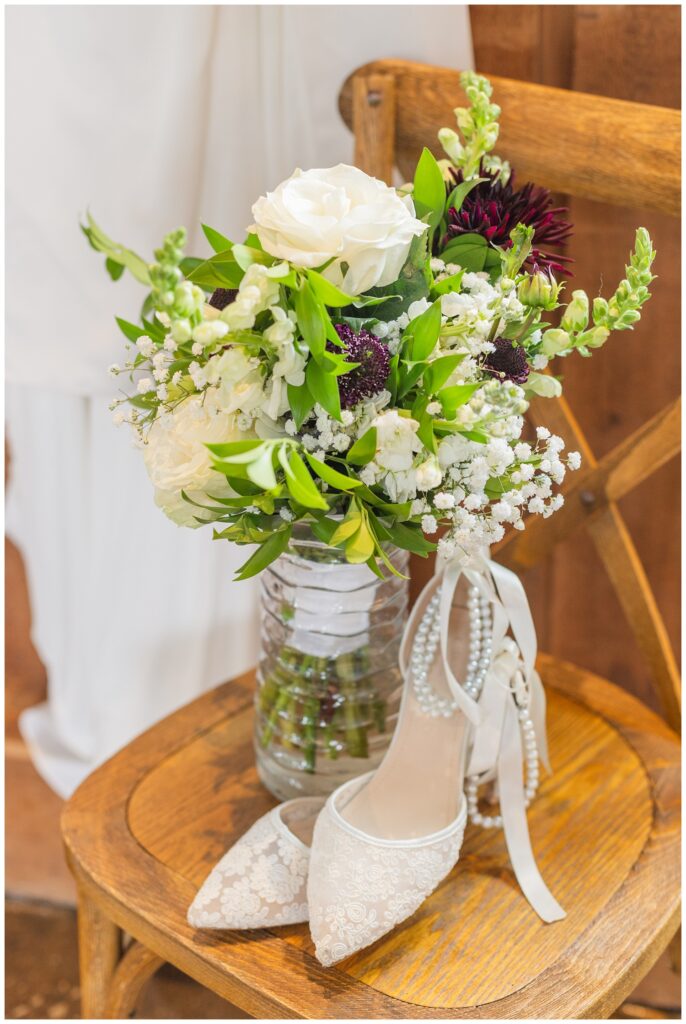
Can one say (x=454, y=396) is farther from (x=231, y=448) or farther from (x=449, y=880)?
(x=449, y=880)

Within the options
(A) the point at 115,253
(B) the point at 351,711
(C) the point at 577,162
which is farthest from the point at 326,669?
(C) the point at 577,162

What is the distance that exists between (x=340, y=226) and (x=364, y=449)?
0.40ft

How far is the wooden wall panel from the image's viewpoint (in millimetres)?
973

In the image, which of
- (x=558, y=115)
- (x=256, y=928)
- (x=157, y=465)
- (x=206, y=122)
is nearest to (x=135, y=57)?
(x=206, y=122)

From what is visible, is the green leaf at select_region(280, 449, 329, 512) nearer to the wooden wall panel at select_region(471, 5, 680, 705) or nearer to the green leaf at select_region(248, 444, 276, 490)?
the green leaf at select_region(248, 444, 276, 490)

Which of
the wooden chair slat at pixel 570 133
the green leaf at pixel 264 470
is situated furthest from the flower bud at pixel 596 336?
the wooden chair slat at pixel 570 133

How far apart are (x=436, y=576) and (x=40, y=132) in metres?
0.59

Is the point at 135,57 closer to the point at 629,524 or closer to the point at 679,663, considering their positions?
the point at 629,524

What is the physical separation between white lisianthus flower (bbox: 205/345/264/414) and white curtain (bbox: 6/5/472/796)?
0.49 m

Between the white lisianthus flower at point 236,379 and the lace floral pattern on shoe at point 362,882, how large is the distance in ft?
1.00

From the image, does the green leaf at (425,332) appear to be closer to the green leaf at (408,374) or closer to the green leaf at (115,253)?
the green leaf at (408,374)

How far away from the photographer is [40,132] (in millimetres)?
960

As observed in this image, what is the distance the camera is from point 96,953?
2.80 feet

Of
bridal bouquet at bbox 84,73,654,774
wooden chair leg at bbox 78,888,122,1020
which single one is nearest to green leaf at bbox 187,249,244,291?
bridal bouquet at bbox 84,73,654,774
